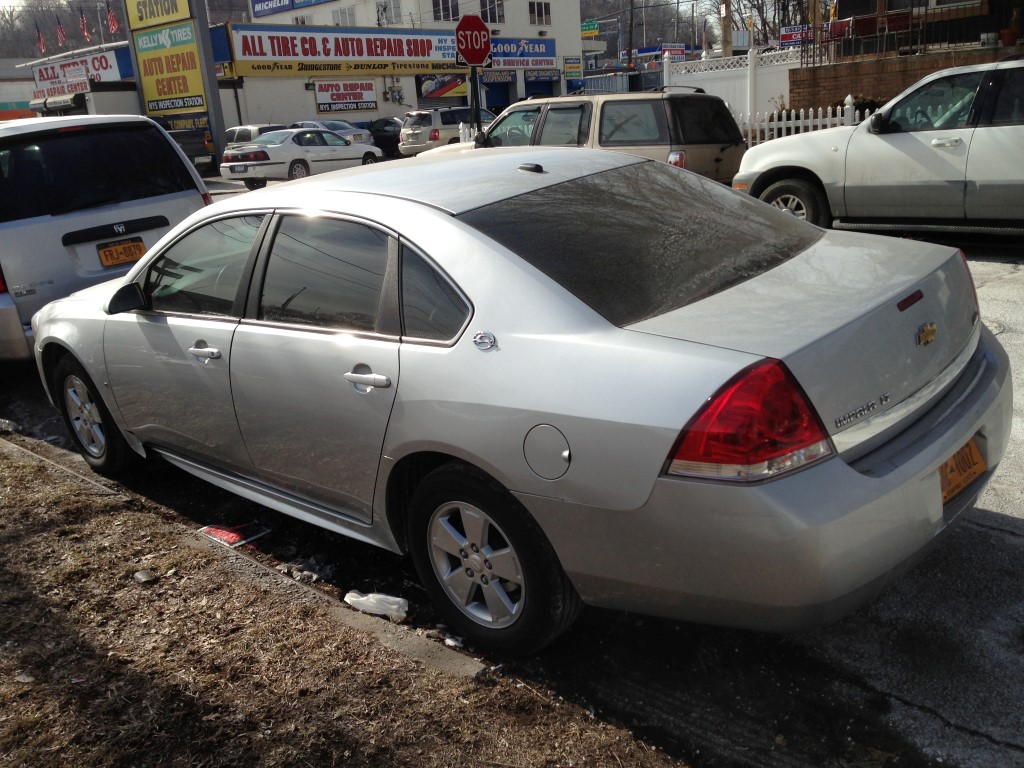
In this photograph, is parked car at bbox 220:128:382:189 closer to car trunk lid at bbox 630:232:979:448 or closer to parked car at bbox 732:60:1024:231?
parked car at bbox 732:60:1024:231

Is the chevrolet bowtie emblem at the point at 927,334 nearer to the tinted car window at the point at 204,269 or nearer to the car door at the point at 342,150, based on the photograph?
the tinted car window at the point at 204,269

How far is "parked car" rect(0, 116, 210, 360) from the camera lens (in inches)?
246

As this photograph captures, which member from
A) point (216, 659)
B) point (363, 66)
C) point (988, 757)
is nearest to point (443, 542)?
point (216, 659)

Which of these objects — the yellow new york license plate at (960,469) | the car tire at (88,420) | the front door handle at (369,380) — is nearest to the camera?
the yellow new york license plate at (960,469)

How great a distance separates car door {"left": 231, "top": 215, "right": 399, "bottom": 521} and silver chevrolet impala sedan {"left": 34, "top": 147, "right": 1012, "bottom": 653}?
0.01 m

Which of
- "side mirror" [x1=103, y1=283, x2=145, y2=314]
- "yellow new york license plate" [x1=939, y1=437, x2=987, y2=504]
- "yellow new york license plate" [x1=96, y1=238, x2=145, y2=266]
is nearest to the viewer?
"yellow new york license plate" [x1=939, y1=437, x2=987, y2=504]

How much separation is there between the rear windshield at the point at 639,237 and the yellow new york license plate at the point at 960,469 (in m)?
0.87

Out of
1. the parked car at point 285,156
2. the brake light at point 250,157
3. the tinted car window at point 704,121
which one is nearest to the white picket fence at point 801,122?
the tinted car window at point 704,121

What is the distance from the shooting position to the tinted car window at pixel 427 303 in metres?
3.03

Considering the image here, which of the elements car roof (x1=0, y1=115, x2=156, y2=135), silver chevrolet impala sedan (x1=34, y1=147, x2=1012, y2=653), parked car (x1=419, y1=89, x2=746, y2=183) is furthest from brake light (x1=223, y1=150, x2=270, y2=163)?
silver chevrolet impala sedan (x1=34, y1=147, x2=1012, y2=653)

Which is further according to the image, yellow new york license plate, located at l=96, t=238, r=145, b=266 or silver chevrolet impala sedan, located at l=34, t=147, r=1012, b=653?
yellow new york license plate, located at l=96, t=238, r=145, b=266

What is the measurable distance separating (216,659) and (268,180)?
25.3 metres

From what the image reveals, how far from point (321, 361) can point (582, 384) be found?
1158mm

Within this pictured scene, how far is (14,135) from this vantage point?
6.25 meters
